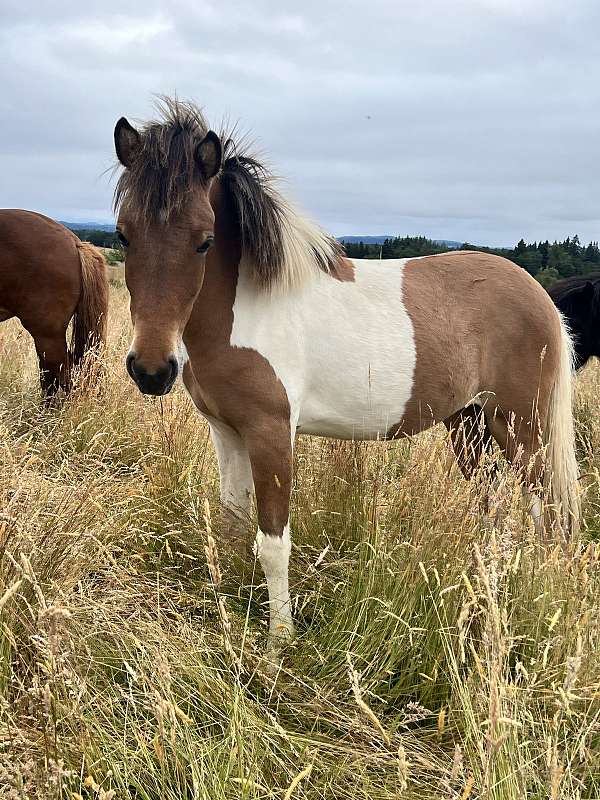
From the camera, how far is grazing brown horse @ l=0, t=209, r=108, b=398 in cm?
532

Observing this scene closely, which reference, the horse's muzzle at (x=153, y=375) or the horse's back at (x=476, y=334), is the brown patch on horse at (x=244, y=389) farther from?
the horse's back at (x=476, y=334)

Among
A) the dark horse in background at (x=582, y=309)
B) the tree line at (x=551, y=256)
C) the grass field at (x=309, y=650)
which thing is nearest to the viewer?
the grass field at (x=309, y=650)

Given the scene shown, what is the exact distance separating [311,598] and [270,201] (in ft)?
5.35

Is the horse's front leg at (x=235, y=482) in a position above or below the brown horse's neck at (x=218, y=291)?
below

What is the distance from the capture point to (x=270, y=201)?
2.57 metres

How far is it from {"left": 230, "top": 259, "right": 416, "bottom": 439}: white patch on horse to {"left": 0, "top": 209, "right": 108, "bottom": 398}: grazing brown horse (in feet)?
10.2

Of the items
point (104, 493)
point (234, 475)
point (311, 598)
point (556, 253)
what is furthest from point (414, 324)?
point (556, 253)

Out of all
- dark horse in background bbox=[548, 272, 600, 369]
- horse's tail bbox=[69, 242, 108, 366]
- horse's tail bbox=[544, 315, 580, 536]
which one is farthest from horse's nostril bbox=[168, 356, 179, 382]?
dark horse in background bbox=[548, 272, 600, 369]

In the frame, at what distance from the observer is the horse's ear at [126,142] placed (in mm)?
2254

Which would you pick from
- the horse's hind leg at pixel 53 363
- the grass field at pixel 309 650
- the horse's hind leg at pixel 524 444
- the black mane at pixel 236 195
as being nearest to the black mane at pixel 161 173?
the black mane at pixel 236 195

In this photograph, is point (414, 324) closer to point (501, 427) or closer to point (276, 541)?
point (501, 427)

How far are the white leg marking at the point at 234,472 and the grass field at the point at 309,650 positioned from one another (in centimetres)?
19

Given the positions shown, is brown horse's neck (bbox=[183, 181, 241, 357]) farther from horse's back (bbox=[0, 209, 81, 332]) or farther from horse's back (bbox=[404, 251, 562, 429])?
horse's back (bbox=[0, 209, 81, 332])

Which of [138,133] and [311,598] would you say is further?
[311,598]
